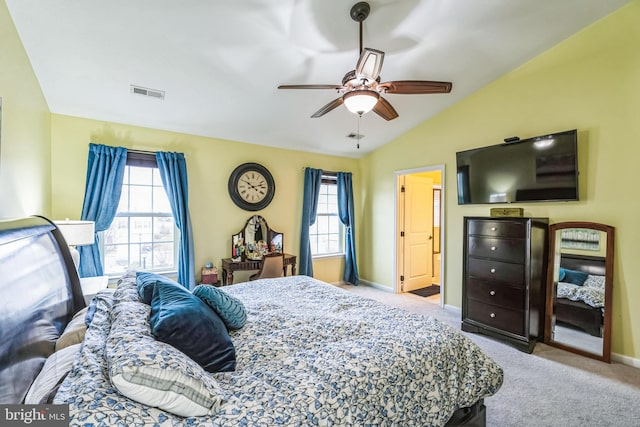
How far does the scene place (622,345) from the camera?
102 inches

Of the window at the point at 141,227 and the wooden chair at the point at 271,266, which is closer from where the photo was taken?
the window at the point at 141,227

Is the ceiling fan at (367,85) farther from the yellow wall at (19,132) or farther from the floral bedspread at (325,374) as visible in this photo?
the yellow wall at (19,132)

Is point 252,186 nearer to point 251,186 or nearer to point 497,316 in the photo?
point 251,186

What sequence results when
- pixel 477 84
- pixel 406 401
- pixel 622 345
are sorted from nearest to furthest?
1. pixel 406 401
2. pixel 622 345
3. pixel 477 84

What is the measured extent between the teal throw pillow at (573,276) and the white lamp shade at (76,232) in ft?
14.8

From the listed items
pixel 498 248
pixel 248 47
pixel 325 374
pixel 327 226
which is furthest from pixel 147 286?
pixel 327 226

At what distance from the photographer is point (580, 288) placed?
2797 mm

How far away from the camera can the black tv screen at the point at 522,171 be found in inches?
112

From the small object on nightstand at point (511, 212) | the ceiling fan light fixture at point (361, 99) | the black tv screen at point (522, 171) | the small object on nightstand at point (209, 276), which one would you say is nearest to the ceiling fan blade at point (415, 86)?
the ceiling fan light fixture at point (361, 99)

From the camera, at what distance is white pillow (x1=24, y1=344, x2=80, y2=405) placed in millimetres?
901

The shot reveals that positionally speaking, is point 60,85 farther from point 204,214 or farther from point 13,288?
point 13,288

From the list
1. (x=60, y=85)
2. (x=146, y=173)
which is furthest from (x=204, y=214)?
(x=60, y=85)

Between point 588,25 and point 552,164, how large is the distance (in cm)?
136

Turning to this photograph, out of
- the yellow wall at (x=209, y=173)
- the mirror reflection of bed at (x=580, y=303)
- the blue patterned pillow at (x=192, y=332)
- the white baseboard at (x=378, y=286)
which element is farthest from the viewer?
the white baseboard at (x=378, y=286)
